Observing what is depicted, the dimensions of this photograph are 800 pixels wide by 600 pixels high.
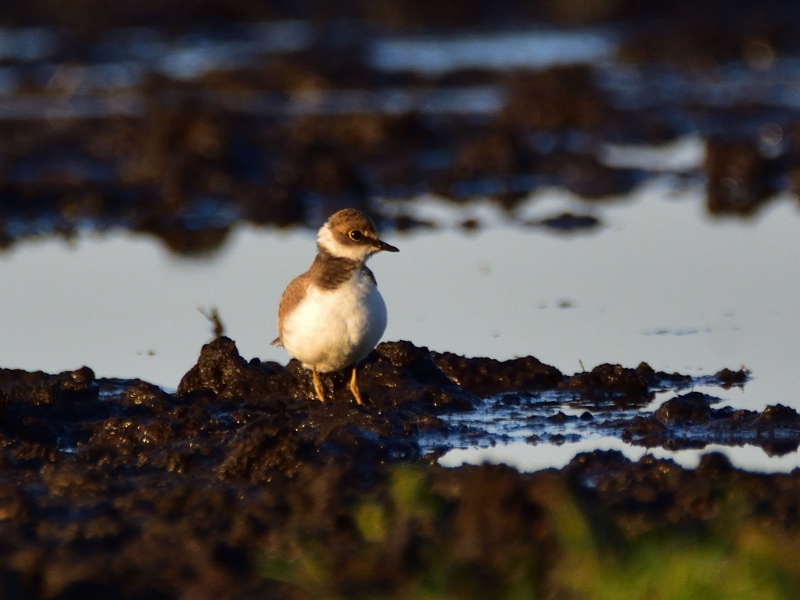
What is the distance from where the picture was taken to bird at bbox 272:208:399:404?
747 centimetres

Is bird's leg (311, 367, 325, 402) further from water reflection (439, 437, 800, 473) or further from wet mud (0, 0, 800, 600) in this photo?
water reflection (439, 437, 800, 473)

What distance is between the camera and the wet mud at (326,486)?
5.11 metres

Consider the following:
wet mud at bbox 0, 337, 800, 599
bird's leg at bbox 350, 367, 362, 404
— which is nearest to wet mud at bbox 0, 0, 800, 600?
wet mud at bbox 0, 337, 800, 599

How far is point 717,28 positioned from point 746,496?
23754mm

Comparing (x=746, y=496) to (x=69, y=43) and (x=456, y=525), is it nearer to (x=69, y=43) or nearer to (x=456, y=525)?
(x=456, y=525)

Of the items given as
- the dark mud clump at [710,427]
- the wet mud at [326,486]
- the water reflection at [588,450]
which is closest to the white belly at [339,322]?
the wet mud at [326,486]

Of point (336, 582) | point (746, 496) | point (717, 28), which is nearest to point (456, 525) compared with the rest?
point (336, 582)

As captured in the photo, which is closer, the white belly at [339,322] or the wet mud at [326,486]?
the wet mud at [326,486]

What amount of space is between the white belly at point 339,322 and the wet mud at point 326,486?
338mm

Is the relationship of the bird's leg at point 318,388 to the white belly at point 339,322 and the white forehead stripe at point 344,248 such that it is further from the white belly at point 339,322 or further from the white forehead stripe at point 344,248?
the white forehead stripe at point 344,248

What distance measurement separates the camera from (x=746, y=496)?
5898 mm

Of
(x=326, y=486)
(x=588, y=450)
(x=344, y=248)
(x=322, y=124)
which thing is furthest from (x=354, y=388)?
(x=322, y=124)

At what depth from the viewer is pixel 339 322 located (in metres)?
7.45

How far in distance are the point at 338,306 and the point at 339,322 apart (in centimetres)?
9
